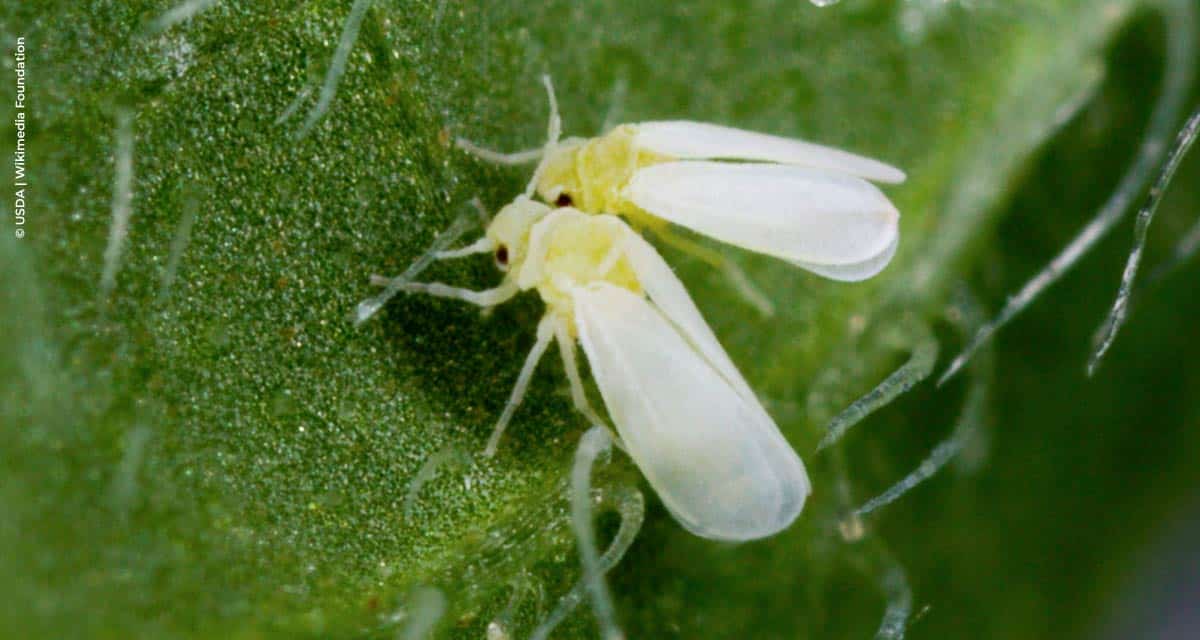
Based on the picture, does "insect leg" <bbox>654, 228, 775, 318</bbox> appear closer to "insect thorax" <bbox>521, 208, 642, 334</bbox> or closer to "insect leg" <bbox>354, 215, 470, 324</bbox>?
"insect thorax" <bbox>521, 208, 642, 334</bbox>

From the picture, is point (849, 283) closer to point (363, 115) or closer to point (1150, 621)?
point (363, 115)

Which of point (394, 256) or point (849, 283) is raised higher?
point (394, 256)

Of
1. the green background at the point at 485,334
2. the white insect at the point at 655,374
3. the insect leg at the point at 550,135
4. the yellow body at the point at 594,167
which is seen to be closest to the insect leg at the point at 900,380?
the green background at the point at 485,334

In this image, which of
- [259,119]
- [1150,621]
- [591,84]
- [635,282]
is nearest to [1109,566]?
[1150,621]

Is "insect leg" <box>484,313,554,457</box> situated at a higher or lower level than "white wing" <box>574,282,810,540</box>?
higher

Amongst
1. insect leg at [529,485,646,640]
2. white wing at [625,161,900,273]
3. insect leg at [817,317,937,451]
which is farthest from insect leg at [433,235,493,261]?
insect leg at [817,317,937,451]

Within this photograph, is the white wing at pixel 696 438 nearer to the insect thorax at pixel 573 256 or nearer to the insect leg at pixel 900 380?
the insect thorax at pixel 573 256
